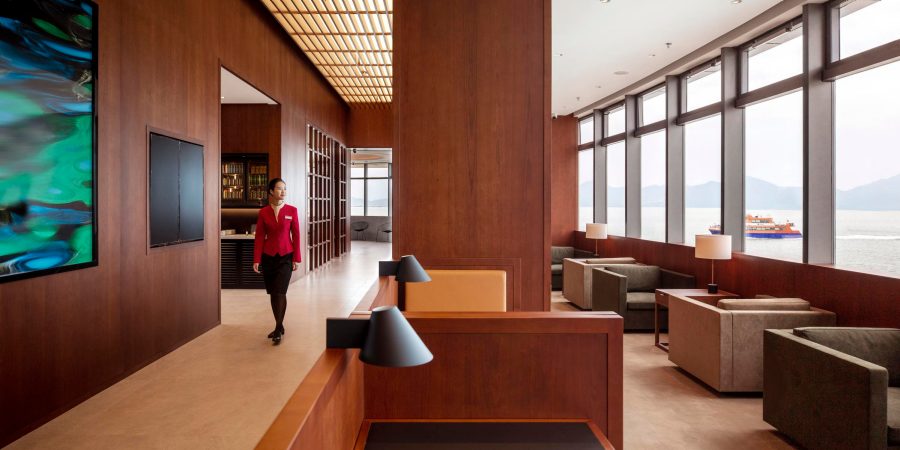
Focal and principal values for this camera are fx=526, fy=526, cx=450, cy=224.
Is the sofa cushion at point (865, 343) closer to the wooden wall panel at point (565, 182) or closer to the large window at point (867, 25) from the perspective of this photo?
the large window at point (867, 25)

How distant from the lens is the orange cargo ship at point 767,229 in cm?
571

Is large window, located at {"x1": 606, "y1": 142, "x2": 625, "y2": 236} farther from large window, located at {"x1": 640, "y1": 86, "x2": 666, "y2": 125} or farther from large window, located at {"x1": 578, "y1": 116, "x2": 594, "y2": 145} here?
large window, located at {"x1": 640, "y1": 86, "x2": 666, "y2": 125}

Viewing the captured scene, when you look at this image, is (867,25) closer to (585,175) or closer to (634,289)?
(634,289)

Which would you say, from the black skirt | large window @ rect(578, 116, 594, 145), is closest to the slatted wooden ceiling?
the black skirt

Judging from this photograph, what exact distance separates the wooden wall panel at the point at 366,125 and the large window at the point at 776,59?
9822 mm

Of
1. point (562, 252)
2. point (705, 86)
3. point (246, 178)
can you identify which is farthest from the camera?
point (562, 252)

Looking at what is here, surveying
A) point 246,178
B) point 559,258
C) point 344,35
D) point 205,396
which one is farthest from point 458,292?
point 246,178

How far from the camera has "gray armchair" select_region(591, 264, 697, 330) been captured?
6555mm

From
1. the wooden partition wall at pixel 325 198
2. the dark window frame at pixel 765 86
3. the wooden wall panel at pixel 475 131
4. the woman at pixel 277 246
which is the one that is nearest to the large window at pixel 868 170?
the dark window frame at pixel 765 86

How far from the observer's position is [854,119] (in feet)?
16.6

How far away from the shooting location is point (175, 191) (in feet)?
17.5

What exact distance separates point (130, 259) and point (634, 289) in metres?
6.25

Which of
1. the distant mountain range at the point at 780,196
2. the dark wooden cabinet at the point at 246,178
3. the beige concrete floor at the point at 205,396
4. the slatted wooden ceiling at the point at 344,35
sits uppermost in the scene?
the slatted wooden ceiling at the point at 344,35

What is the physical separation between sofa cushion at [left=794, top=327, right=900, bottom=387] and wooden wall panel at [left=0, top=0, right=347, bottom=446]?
16.7 ft
